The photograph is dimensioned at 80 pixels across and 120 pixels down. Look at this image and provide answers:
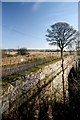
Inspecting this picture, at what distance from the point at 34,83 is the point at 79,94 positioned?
8.22 ft

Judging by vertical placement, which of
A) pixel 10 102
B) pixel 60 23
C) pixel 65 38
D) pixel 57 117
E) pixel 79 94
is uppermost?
pixel 60 23

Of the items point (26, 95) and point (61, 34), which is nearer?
point (26, 95)

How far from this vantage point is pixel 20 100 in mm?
5246

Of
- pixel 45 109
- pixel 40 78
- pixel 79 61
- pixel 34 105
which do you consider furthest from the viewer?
pixel 79 61

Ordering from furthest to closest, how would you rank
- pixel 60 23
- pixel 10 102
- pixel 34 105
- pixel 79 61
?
pixel 60 23 → pixel 79 61 → pixel 34 105 → pixel 10 102

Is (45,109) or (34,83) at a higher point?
(34,83)

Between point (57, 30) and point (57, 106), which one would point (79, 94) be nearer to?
point (57, 106)

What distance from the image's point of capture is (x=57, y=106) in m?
8.11

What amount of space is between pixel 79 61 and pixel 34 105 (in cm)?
2447

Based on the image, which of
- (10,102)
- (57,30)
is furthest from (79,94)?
(57,30)

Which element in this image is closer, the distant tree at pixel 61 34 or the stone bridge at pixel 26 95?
the stone bridge at pixel 26 95

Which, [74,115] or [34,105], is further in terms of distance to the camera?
[74,115]

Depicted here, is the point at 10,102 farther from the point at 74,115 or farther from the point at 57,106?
the point at 57,106

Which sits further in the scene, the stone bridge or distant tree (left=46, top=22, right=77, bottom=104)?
distant tree (left=46, top=22, right=77, bottom=104)
